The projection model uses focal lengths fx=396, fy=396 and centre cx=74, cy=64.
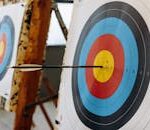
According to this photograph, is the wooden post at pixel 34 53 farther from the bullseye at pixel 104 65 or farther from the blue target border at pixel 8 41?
the bullseye at pixel 104 65

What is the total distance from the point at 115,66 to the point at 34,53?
513mm

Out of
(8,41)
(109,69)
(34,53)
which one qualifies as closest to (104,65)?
(109,69)

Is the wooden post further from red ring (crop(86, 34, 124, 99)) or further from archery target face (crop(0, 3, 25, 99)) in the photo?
red ring (crop(86, 34, 124, 99))

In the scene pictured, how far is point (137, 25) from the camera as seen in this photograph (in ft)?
2.97

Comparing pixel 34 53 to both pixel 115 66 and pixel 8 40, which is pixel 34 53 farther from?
pixel 115 66

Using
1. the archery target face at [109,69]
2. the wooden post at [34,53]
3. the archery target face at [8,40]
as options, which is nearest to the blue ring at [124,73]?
the archery target face at [109,69]

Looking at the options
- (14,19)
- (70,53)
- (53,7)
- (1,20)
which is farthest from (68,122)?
(1,20)

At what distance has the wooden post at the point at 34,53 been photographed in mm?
1414

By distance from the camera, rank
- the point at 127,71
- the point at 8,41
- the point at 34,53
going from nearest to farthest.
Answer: the point at 127,71
the point at 34,53
the point at 8,41

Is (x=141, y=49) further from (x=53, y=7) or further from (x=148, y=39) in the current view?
(x=53, y=7)

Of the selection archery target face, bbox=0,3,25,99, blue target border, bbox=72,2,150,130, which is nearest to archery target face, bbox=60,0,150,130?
blue target border, bbox=72,2,150,130

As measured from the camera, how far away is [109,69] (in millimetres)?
1007

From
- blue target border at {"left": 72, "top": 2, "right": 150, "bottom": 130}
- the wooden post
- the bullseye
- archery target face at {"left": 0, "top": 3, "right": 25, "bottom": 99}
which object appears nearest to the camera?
blue target border at {"left": 72, "top": 2, "right": 150, "bottom": 130}

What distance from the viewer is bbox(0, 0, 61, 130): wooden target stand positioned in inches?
55.8
